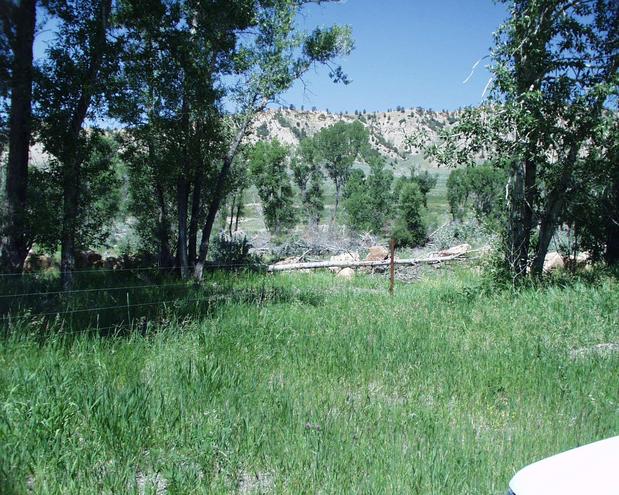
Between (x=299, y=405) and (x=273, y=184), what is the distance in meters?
39.8

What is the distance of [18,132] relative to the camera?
10859 millimetres

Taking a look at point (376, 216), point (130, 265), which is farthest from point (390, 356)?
point (376, 216)

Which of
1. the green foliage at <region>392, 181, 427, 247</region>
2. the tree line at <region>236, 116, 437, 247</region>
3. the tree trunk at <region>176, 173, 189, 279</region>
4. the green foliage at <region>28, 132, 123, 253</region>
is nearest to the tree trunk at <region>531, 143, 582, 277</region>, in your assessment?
the green foliage at <region>28, 132, 123, 253</region>

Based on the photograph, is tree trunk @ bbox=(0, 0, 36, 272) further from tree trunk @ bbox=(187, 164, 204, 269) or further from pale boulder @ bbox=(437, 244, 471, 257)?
pale boulder @ bbox=(437, 244, 471, 257)

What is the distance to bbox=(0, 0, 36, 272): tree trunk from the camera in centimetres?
1063

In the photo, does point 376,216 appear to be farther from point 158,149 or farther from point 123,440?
point 123,440

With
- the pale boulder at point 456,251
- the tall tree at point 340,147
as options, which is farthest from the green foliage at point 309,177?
the pale boulder at point 456,251

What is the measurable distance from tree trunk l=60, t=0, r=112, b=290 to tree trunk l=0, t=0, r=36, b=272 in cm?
88

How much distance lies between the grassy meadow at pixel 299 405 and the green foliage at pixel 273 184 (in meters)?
34.9

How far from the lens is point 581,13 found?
11570 mm

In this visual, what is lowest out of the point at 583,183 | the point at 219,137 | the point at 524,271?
the point at 524,271

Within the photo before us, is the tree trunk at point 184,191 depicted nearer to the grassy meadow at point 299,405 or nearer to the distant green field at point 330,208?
the grassy meadow at point 299,405

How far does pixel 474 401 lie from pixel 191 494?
2.93 meters

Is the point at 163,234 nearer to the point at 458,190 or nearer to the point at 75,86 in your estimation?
the point at 75,86
